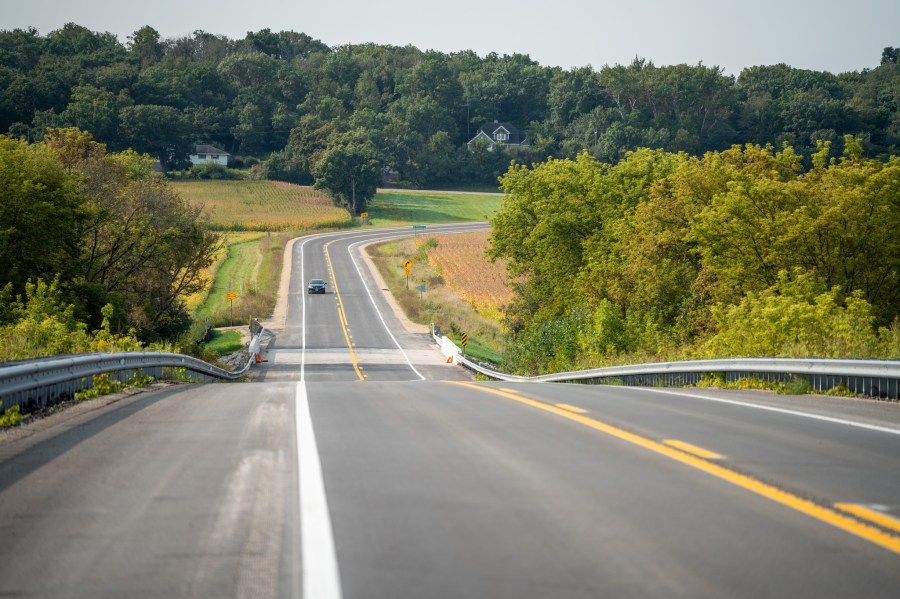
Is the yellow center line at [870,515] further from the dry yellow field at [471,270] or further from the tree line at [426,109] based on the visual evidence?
the tree line at [426,109]

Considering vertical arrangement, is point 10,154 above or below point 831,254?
above

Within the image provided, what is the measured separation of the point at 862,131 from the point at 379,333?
97115mm

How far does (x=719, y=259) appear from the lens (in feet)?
120

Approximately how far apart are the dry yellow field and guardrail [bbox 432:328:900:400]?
4133 centimetres

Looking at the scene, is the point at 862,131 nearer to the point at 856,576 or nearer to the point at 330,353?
the point at 330,353

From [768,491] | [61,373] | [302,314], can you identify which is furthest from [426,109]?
[768,491]

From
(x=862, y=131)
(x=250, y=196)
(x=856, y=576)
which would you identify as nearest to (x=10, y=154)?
(x=856, y=576)

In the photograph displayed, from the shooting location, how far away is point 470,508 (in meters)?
5.79

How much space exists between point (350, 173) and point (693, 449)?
12806 centimetres

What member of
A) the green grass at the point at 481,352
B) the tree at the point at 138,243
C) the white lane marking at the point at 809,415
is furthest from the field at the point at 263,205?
the white lane marking at the point at 809,415

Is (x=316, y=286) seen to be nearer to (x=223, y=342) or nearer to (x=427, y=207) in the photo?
(x=223, y=342)

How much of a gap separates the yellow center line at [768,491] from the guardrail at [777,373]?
5174mm

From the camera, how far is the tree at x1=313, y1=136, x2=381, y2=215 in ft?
436

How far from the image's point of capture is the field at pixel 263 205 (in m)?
123
